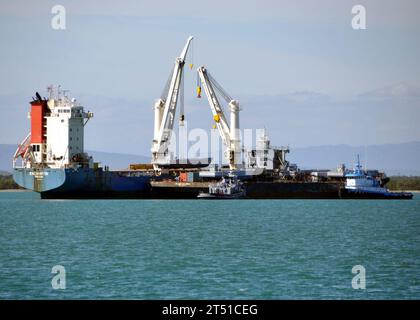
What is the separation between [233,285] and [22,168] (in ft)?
218

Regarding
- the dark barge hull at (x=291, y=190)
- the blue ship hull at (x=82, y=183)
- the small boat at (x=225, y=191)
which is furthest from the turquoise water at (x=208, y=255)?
the dark barge hull at (x=291, y=190)

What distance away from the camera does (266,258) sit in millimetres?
40625

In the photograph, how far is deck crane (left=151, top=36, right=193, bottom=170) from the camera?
113 meters

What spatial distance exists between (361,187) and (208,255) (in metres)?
68.5

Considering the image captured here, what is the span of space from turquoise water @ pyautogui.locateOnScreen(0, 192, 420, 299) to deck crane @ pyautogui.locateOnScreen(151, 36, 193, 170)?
41.1 m

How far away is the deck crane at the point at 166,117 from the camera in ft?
371

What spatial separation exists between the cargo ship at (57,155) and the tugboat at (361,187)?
2844cm

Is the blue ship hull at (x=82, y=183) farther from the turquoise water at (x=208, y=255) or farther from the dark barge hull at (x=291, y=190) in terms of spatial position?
the turquoise water at (x=208, y=255)

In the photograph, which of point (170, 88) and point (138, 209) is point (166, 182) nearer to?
point (170, 88)

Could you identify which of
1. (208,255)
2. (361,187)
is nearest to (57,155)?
(361,187)

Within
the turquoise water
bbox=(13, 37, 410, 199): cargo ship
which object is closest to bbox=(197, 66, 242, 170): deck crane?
bbox=(13, 37, 410, 199): cargo ship

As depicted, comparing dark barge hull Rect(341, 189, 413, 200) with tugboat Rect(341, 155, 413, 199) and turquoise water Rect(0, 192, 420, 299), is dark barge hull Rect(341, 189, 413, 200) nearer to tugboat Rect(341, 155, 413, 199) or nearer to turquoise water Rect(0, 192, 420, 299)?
tugboat Rect(341, 155, 413, 199)
